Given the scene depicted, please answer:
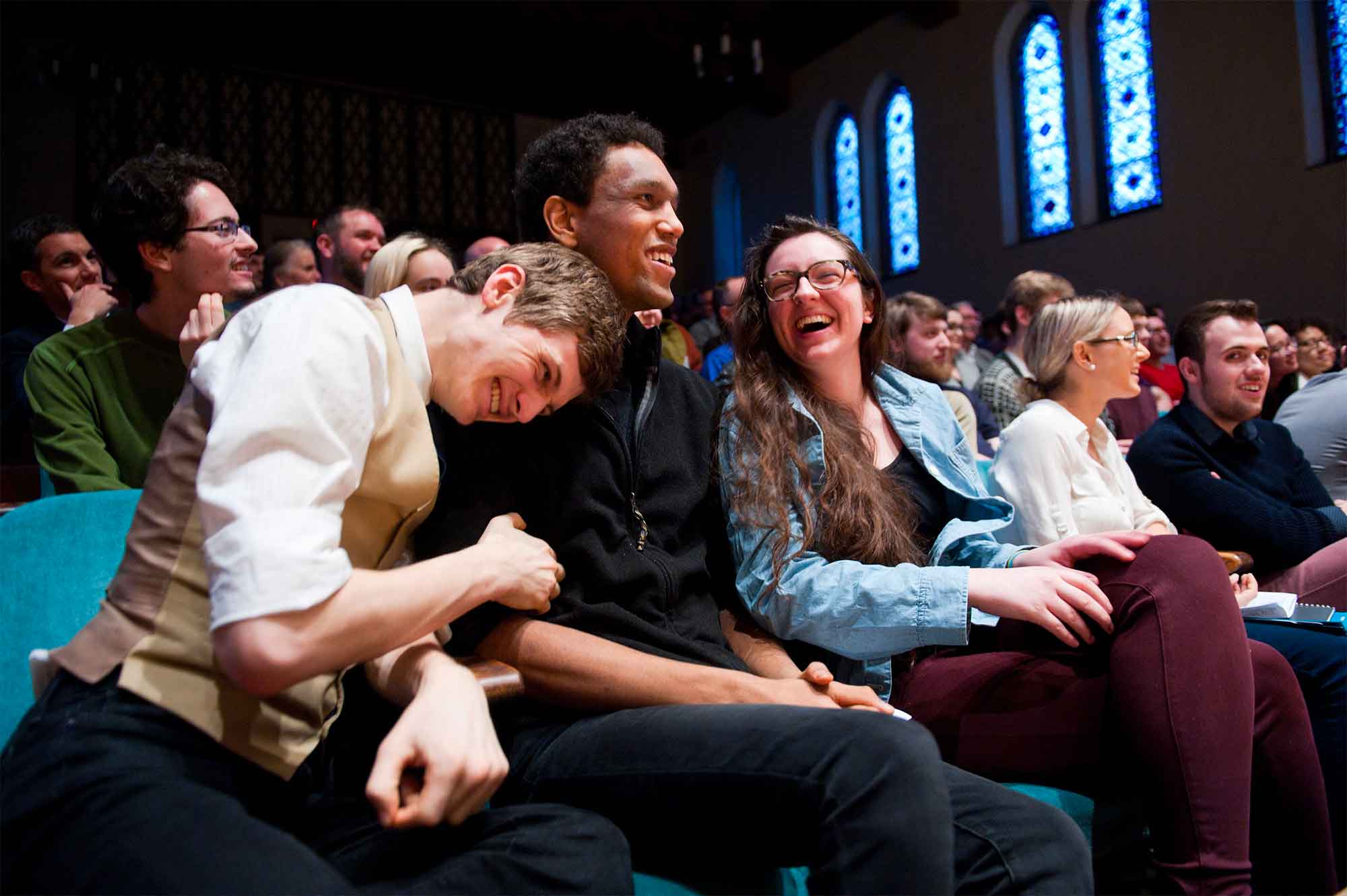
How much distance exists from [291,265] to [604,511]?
355 centimetres

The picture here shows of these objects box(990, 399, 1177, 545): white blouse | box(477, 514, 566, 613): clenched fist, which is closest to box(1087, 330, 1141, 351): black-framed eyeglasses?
box(990, 399, 1177, 545): white blouse

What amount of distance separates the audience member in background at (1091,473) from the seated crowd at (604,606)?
0.01 metres

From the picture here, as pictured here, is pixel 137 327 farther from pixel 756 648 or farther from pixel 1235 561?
pixel 1235 561

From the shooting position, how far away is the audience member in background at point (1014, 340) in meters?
4.38

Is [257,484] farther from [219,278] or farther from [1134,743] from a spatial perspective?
[219,278]

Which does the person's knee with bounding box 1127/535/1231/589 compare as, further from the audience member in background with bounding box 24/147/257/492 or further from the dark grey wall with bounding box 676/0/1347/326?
the dark grey wall with bounding box 676/0/1347/326

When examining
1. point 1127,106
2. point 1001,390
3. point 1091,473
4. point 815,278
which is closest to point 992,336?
point 1001,390

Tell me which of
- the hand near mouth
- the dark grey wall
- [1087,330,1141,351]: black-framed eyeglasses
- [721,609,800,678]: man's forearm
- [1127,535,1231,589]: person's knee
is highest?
the dark grey wall

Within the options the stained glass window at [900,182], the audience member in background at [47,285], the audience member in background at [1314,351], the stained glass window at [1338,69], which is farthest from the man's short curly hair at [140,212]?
the stained glass window at [900,182]

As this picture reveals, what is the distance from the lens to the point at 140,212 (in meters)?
2.33

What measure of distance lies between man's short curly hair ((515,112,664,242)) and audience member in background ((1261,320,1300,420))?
512 cm

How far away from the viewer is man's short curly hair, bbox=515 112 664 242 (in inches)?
75.0

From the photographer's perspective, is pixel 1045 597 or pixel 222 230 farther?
pixel 222 230

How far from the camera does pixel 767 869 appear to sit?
49.6 inches
